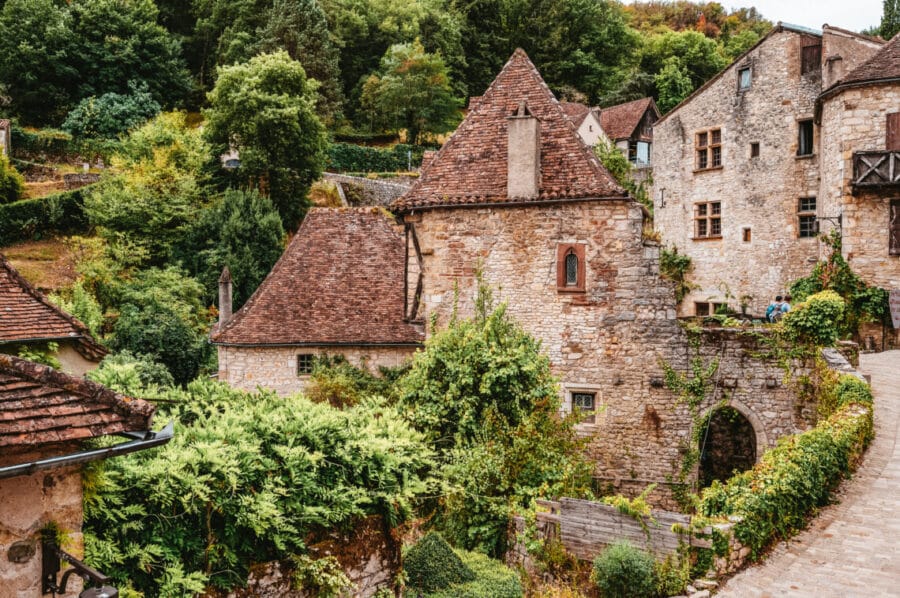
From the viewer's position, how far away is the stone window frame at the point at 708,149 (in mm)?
29219

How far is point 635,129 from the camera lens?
49.5 metres

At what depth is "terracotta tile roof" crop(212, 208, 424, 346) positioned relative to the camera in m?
20.1

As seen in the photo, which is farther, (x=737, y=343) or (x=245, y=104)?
(x=245, y=104)

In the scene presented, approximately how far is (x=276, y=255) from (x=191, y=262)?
150 inches

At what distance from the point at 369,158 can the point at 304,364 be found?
31207 mm

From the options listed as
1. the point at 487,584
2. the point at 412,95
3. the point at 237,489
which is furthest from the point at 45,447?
the point at 412,95

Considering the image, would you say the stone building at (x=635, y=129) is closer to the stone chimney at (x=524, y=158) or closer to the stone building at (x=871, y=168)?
the stone building at (x=871, y=168)

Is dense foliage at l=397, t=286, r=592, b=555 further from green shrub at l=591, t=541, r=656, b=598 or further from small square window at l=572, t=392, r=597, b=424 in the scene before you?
green shrub at l=591, t=541, r=656, b=598

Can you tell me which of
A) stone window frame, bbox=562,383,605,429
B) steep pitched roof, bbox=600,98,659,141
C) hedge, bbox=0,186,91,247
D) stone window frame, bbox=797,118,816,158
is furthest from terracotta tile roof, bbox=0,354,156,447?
steep pitched roof, bbox=600,98,659,141

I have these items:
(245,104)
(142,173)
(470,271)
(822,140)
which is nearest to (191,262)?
(142,173)

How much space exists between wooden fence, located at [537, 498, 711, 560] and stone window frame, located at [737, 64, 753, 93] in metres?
22.9

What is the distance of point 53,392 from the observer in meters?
4.76

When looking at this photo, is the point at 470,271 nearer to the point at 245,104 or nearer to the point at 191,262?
the point at 191,262

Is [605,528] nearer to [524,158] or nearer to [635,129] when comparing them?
[524,158]
